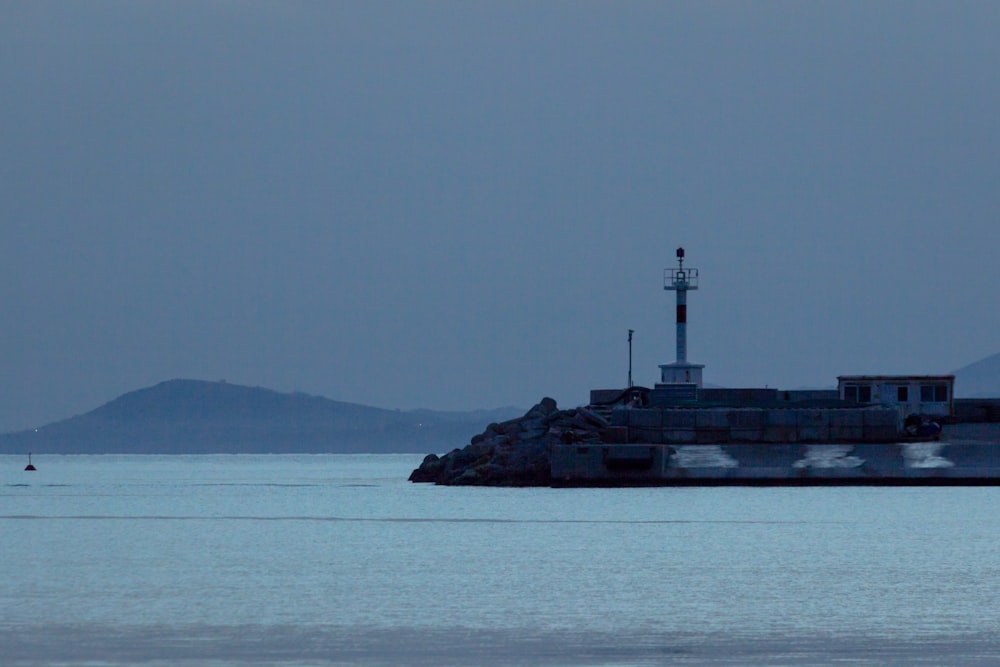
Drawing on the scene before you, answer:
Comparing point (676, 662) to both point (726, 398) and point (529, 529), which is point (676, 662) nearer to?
point (529, 529)

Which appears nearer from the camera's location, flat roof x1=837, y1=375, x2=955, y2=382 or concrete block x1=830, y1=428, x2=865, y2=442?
concrete block x1=830, y1=428, x2=865, y2=442

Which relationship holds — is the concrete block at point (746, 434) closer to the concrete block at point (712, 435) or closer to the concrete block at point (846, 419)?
the concrete block at point (712, 435)

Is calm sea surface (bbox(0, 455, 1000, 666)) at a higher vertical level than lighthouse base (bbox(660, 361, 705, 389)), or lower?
lower

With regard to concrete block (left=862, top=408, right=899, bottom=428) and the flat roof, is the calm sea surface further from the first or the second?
the flat roof

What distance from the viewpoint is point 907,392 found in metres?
86.0

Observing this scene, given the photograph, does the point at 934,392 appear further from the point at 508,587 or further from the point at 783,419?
the point at 508,587

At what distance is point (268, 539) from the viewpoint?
53.1 meters

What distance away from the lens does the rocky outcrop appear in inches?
3076

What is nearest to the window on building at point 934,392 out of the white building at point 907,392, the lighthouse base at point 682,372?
the white building at point 907,392

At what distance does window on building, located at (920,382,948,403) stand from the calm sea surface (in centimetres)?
1480

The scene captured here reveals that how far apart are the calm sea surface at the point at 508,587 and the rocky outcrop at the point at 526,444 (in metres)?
6.81

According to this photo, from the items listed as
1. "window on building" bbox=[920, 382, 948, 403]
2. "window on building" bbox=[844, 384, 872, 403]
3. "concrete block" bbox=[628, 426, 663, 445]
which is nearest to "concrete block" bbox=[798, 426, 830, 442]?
"concrete block" bbox=[628, 426, 663, 445]

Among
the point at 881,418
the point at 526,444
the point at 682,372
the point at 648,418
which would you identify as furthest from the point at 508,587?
the point at 682,372

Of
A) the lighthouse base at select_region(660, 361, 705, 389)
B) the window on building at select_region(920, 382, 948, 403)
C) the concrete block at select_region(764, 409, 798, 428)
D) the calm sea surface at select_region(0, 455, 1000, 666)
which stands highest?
the lighthouse base at select_region(660, 361, 705, 389)
